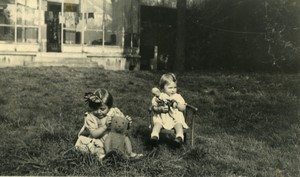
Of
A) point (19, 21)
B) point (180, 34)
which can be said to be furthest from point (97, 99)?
point (19, 21)

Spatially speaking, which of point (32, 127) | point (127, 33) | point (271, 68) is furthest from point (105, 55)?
point (32, 127)

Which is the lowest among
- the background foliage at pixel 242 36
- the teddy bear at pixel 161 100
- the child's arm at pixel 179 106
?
the child's arm at pixel 179 106

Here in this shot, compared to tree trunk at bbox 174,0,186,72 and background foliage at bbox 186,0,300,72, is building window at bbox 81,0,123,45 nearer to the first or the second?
tree trunk at bbox 174,0,186,72

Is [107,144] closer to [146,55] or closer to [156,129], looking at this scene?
[156,129]

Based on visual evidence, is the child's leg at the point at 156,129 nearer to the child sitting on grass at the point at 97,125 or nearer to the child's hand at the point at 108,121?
the child sitting on grass at the point at 97,125

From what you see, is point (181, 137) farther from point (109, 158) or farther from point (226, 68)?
point (226, 68)

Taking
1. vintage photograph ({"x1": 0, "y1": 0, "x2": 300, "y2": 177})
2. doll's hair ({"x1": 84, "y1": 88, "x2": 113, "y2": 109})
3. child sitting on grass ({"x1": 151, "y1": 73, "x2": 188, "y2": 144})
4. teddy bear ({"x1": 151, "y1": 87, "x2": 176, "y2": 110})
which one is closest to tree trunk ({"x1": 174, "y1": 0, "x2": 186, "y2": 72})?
vintage photograph ({"x1": 0, "y1": 0, "x2": 300, "y2": 177})

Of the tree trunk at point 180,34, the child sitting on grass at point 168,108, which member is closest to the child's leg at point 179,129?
the child sitting on grass at point 168,108
